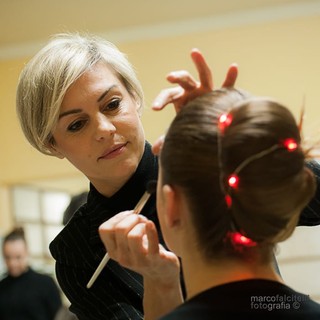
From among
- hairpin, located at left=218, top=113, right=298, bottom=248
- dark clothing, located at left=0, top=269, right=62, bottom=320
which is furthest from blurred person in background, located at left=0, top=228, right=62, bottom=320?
hairpin, located at left=218, top=113, right=298, bottom=248

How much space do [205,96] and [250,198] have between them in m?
0.16

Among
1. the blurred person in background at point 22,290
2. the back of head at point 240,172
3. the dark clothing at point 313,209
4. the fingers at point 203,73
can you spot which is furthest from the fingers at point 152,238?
the blurred person in background at point 22,290

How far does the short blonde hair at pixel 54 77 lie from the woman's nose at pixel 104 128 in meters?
0.08

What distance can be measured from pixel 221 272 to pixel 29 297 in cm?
245

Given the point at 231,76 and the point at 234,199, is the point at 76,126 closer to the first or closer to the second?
the point at 231,76

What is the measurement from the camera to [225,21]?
332 centimetres

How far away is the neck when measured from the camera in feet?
2.32

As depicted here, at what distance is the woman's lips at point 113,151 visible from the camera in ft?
3.35

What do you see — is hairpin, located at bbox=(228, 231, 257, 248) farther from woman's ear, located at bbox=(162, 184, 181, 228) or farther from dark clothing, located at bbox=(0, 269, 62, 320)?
dark clothing, located at bbox=(0, 269, 62, 320)

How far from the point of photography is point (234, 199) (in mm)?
696

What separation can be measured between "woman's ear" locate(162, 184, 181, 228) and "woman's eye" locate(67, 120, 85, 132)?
338mm

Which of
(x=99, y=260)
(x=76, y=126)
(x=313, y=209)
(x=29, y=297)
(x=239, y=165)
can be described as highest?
(x=239, y=165)

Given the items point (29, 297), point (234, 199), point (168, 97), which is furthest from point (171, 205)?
point (29, 297)

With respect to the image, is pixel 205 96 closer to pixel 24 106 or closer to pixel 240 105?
pixel 240 105
